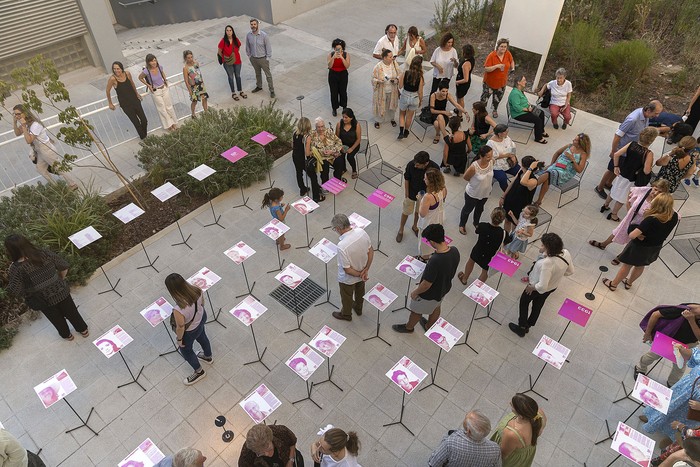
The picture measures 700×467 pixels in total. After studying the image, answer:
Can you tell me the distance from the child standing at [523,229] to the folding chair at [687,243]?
2.23 metres

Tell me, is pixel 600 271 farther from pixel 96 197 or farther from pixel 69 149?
pixel 69 149

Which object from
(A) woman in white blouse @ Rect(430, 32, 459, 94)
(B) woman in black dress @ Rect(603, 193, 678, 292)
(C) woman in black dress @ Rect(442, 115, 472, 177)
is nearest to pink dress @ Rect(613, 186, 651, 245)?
(B) woman in black dress @ Rect(603, 193, 678, 292)

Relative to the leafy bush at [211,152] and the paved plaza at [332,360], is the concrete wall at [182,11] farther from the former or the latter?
the paved plaza at [332,360]

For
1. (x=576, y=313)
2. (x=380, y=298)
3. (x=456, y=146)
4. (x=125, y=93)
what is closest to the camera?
(x=576, y=313)

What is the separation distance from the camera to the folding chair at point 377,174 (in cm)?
812

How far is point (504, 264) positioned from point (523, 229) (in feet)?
2.33

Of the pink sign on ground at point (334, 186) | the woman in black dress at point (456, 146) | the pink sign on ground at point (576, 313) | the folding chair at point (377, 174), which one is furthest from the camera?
the folding chair at point (377, 174)

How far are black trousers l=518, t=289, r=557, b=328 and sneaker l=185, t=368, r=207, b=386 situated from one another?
4091 mm

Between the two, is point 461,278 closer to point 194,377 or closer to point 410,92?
point 194,377

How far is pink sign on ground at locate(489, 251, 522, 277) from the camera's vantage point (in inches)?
226

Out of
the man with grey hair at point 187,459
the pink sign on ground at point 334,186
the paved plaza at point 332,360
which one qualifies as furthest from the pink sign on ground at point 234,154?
the man with grey hair at point 187,459

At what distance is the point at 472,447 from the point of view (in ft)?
12.3

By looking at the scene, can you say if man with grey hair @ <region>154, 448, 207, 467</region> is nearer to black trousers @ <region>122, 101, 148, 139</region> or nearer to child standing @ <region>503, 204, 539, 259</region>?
child standing @ <region>503, 204, 539, 259</region>

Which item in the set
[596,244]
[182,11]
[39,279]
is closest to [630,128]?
[596,244]
